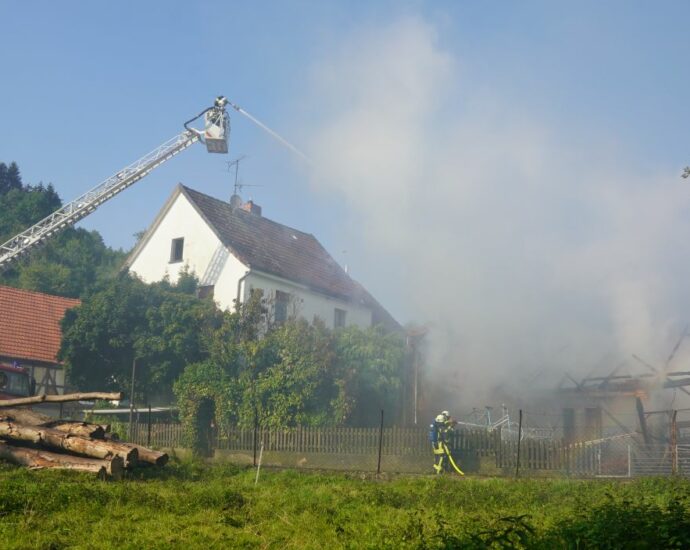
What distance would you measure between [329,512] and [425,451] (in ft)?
34.3

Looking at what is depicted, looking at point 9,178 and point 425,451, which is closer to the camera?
point 425,451

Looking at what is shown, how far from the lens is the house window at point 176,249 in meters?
39.8

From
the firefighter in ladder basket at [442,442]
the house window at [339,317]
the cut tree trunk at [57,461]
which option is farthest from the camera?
the house window at [339,317]

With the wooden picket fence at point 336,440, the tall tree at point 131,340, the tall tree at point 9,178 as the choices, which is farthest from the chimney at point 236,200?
the tall tree at point 9,178

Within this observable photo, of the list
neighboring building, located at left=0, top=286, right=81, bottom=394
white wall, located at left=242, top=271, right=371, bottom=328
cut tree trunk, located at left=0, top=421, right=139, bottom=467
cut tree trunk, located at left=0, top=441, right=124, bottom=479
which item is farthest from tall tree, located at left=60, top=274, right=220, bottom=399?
cut tree trunk, located at left=0, top=441, right=124, bottom=479

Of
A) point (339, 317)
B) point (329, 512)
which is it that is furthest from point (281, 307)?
point (329, 512)

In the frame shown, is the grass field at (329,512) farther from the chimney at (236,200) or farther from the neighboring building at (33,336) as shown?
the chimney at (236,200)

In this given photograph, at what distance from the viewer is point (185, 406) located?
29781mm

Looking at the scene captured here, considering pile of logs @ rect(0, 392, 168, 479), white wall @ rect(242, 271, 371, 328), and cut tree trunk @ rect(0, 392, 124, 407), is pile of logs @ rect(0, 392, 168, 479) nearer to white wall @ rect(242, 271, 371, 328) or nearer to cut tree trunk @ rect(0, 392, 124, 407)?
cut tree trunk @ rect(0, 392, 124, 407)

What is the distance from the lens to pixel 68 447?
16.8m

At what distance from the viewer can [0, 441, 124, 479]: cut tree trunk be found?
15906mm

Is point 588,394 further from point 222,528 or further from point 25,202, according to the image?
point 25,202

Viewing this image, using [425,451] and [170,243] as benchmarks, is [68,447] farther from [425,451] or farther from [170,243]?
[170,243]

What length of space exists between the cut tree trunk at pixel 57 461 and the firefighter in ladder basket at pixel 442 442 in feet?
29.4
